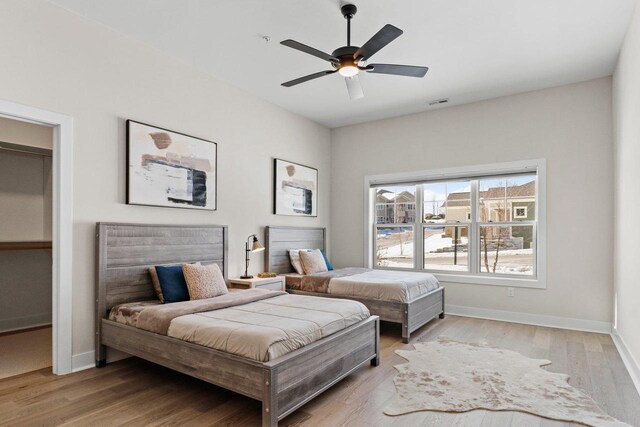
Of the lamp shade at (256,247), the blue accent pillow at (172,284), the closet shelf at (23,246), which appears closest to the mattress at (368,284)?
the lamp shade at (256,247)

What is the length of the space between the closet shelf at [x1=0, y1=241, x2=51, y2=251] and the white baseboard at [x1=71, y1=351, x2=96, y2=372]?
1817 millimetres

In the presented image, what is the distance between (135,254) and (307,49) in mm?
2365

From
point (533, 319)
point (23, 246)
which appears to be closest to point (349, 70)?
point (533, 319)

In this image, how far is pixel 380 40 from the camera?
2609 mm

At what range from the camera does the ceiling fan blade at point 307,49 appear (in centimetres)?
273

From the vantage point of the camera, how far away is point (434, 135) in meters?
5.54

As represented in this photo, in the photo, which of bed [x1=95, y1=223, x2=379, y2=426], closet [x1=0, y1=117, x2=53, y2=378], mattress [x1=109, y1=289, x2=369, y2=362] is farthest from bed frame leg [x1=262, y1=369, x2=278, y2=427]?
closet [x1=0, y1=117, x2=53, y2=378]

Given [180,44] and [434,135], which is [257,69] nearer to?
[180,44]

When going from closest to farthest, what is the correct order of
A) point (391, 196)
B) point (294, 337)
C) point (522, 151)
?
point (294, 337), point (522, 151), point (391, 196)

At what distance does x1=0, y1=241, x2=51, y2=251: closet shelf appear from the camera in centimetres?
409

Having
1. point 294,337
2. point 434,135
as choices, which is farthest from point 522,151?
point 294,337

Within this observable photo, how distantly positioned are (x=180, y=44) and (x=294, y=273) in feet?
10.3

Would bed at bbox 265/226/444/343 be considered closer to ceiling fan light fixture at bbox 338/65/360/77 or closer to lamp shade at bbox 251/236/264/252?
lamp shade at bbox 251/236/264/252

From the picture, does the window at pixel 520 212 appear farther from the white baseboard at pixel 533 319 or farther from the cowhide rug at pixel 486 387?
the cowhide rug at pixel 486 387
